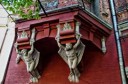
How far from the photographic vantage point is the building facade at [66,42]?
7.07m

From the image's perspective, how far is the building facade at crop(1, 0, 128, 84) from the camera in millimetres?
7066

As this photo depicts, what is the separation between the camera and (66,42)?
22.4 ft

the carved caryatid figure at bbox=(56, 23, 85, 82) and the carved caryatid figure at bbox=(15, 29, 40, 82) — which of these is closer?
the carved caryatid figure at bbox=(56, 23, 85, 82)

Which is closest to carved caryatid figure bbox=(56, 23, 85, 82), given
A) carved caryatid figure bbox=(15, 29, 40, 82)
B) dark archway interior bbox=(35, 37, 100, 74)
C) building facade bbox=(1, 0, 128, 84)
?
building facade bbox=(1, 0, 128, 84)

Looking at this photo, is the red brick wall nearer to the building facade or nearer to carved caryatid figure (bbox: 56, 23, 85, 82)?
the building facade

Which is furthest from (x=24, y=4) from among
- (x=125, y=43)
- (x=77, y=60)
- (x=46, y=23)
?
(x=125, y=43)

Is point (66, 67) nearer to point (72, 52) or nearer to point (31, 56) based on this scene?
point (72, 52)

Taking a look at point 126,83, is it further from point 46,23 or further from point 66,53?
point 46,23

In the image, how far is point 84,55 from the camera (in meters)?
7.58

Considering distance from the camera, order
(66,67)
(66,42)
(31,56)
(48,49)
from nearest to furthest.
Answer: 1. (66,42)
2. (31,56)
3. (66,67)
4. (48,49)

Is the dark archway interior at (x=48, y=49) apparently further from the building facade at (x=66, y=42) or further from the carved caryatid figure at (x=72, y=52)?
the carved caryatid figure at (x=72, y=52)

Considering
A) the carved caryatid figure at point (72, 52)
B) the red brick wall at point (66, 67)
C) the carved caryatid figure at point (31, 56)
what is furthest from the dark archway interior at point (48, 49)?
the carved caryatid figure at point (72, 52)

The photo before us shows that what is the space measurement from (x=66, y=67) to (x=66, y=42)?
3.13 feet

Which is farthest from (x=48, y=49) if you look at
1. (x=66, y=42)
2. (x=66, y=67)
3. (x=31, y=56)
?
(x=66, y=42)
